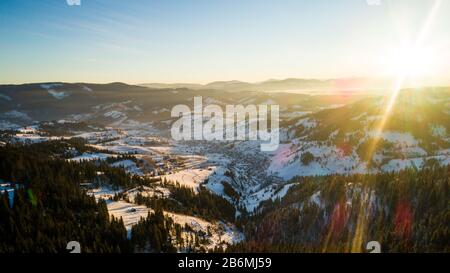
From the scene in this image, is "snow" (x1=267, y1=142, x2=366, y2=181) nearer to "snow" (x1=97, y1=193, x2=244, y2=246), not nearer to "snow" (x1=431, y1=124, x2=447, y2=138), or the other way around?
"snow" (x1=431, y1=124, x2=447, y2=138)

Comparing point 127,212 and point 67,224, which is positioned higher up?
point 67,224

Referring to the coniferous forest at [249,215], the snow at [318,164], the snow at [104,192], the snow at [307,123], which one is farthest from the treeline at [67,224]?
the snow at [307,123]

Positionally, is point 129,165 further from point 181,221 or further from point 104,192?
point 181,221

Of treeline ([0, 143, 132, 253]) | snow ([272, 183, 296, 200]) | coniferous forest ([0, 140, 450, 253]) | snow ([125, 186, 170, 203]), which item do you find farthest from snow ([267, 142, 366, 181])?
treeline ([0, 143, 132, 253])

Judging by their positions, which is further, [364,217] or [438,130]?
[438,130]

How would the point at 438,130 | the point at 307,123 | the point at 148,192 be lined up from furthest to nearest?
the point at 307,123 < the point at 438,130 < the point at 148,192

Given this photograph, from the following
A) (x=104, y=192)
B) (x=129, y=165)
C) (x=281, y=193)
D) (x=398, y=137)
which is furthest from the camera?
(x=398, y=137)

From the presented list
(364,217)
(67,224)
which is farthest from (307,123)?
(67,224)
